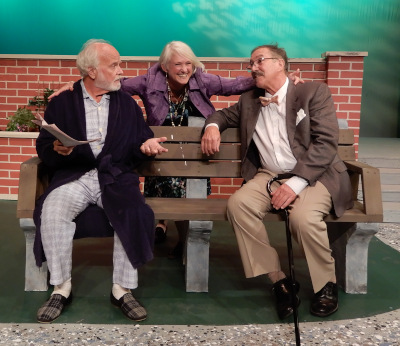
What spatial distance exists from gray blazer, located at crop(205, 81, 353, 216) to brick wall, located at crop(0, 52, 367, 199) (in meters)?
2.26

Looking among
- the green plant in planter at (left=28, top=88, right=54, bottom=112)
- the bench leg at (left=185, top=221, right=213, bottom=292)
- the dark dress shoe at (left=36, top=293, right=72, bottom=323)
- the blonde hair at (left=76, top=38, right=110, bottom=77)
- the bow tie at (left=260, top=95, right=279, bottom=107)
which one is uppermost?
the blonde hair at (left=76, top=38, right=110, bottom=77)

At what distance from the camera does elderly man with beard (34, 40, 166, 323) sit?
2732 millimetres

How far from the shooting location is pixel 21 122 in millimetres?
5449

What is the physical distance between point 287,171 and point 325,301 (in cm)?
77

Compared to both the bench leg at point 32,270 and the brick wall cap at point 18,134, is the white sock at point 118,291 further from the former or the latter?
the brick wall cap at point 18,134

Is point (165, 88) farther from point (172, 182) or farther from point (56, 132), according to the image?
point (56, 132)

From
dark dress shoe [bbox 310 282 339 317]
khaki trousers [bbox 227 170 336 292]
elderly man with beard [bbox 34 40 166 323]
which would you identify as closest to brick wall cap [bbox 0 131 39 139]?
elderly man with beard [bbox 34 40 166 323]

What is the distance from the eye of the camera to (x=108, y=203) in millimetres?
2826

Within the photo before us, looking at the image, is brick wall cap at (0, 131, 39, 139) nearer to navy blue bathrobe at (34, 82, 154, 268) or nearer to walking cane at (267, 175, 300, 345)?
navy blue bathrobe at (34, 82, 154, 268)

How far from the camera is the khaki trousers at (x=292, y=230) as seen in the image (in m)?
2.73

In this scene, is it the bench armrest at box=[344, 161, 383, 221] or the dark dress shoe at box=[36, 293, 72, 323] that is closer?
the dark dress shoe at box=[36, 293, 72, 323]

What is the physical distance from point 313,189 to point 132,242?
3.40 feet

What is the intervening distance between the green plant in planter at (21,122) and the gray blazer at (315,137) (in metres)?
3.13

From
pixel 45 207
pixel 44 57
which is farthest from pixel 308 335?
pixel 44 57
